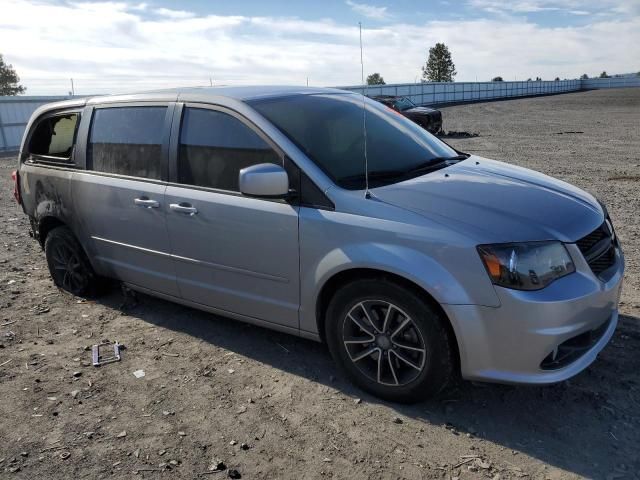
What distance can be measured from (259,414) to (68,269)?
9.34 ft

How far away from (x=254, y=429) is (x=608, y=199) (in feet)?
22.4

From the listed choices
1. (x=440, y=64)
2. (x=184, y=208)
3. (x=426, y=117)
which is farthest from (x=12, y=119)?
(x=440, y=64)

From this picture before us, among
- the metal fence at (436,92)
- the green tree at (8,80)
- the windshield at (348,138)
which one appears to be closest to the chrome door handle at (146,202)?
the windshield at (348,138)

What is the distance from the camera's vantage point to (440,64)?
9575 cm

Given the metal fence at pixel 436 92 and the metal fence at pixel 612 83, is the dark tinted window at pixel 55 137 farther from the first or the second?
the metal fence at pixel 612 83

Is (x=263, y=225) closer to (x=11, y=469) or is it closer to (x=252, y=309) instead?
(x=252, y=309)

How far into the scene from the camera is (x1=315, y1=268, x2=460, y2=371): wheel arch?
293 centimetres

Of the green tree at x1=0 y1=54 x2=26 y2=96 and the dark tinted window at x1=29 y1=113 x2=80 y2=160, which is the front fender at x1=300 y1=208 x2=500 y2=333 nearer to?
the dark tinted window at x1=29 y1=113 x2=80 y2=160

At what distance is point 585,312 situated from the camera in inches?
111

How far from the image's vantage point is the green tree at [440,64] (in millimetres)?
95188

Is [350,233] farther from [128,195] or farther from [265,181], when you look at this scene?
[128,195]

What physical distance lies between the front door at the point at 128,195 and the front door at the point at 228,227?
0.17 meters

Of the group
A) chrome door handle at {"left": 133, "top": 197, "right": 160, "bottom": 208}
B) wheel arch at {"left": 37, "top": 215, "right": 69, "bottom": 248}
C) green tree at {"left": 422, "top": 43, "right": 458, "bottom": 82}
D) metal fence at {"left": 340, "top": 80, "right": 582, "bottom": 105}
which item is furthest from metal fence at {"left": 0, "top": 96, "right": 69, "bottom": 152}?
green tree at {"left": 422, "top": 43, "right": 458, "bottom": 82}

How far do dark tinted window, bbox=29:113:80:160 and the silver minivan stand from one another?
10cm
